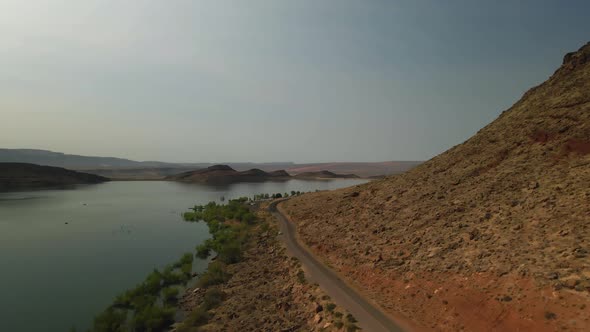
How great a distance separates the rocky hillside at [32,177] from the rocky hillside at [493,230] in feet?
A: 398

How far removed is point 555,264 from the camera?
12.6 metres

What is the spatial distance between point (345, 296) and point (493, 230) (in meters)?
9.53

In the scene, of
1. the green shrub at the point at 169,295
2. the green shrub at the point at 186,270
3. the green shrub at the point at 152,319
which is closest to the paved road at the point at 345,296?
the green shrub at the point at 186,270

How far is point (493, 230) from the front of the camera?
17.2 metres

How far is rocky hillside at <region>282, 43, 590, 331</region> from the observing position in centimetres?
1195

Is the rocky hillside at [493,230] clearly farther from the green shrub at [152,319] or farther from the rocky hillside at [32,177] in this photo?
the rocky hillside at [32,177]

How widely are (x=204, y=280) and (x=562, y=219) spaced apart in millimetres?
21519

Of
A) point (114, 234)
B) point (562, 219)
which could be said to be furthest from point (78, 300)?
point (562, 219)

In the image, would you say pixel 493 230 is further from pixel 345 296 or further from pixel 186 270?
pixel 186 270

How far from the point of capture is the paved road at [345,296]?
1261 cm

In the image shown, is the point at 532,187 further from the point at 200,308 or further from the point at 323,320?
the point at 200,308

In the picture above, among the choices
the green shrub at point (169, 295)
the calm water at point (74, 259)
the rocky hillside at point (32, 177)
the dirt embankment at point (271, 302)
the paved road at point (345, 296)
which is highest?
the rocky hillside at point (32, 177)

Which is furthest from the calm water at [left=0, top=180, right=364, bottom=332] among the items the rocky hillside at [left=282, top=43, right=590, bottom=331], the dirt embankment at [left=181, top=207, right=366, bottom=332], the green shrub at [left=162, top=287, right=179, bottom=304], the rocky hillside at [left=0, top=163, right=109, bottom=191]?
the rocky hillside at [left=0, top=163, right=109, bottom=191]

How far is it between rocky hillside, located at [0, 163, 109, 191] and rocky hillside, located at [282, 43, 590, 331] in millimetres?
121289
